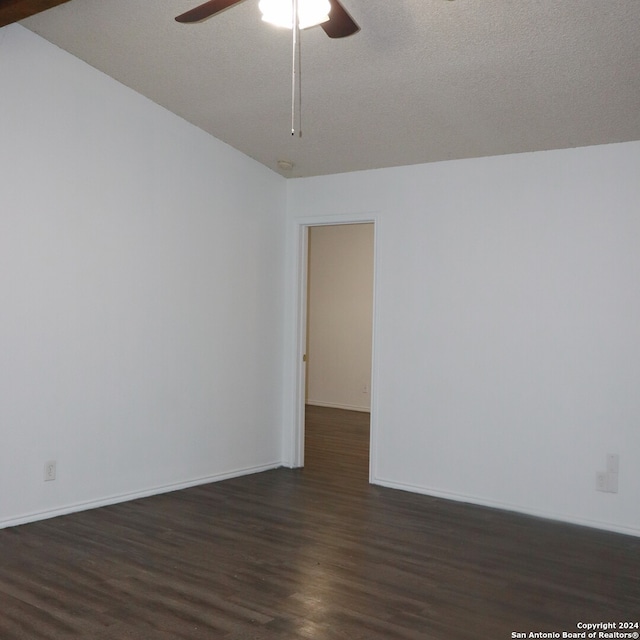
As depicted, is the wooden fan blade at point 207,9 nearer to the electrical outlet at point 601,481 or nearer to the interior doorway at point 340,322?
the electrical outlet at point 601,481

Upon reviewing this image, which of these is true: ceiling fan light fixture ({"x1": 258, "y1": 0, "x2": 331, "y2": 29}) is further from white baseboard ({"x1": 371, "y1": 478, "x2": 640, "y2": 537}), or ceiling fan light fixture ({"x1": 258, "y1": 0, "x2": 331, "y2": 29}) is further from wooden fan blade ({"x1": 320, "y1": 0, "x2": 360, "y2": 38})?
white baseboard ({"x1": 371, "y1": 478, "x2": 640, "y2": 537})

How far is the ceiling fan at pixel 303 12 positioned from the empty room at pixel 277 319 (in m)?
0.02

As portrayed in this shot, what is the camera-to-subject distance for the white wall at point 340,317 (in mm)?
9062

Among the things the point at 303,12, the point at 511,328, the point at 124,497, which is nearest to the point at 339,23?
the point at 303,12

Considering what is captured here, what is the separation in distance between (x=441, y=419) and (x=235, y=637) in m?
2.68

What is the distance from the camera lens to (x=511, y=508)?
4.64 meters

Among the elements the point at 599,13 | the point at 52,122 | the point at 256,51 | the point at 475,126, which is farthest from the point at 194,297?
the point at 599,13

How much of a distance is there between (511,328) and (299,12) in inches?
107

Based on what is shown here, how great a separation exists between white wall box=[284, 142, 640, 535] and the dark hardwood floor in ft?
1.06

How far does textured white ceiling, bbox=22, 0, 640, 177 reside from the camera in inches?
132

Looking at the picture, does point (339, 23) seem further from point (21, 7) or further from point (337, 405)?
point (337, 405)

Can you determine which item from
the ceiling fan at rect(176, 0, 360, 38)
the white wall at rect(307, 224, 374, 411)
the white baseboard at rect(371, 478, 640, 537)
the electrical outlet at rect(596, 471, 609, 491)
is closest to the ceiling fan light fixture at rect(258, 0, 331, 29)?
the ceiling fan at rect(176, 0, 360, 38)

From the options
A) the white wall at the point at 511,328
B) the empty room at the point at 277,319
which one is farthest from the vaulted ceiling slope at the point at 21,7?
the white wall at the point at 511,328

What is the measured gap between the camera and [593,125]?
163 inches
